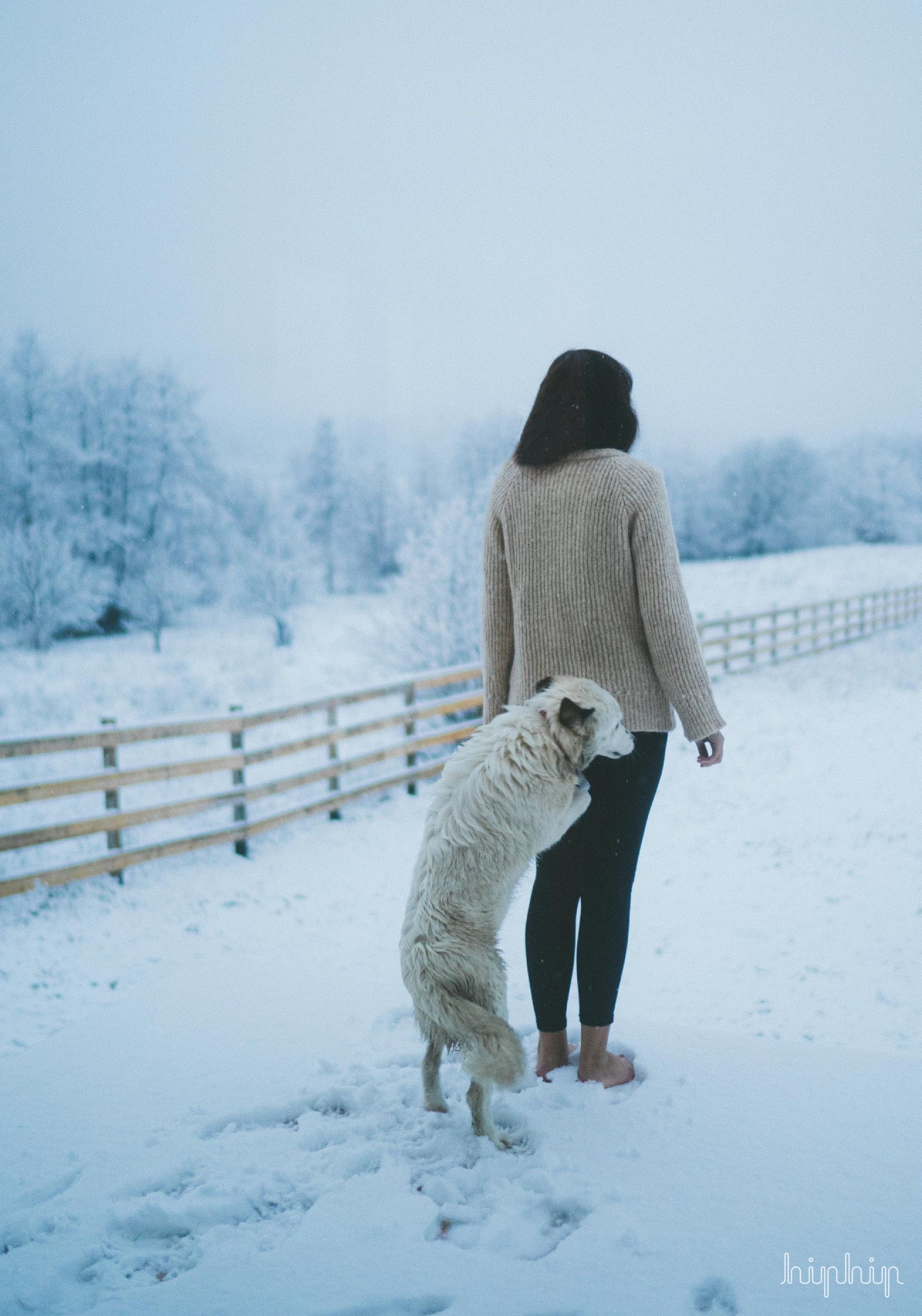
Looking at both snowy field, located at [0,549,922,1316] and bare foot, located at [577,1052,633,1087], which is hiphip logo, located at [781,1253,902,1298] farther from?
bare foot, located at [577,1052,633,1087]

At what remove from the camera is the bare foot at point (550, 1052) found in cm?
241

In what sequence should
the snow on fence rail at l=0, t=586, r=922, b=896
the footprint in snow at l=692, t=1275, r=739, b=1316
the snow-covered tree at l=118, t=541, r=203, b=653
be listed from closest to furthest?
the footprint in snow at l=692, t=1275, r=739, b=1316 < the snow on fence rail at l=0, t=586, r=922, b=896 < the snow-covered tree at l=118, t=541, r=203, b=653

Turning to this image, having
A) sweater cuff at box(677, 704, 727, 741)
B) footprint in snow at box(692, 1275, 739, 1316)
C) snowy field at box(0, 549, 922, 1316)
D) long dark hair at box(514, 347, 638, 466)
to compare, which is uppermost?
long dark hair at box(514, 347, 638, 466)

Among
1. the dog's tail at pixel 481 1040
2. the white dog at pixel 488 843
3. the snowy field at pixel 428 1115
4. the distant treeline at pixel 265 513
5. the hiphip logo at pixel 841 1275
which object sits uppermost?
the distant treeline at pixel 265 513

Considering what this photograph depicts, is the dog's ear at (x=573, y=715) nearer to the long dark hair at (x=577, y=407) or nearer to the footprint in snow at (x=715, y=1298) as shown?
the long dark hair at (x=577, y=407)

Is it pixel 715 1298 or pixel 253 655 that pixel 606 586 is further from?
pixel 253 655

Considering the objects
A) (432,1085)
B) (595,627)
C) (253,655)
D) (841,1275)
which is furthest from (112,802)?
(253,655)

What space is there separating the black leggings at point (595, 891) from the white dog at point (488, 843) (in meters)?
0.14

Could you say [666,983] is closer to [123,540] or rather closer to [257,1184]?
[257,1184]

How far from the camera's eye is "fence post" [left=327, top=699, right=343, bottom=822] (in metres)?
6.82

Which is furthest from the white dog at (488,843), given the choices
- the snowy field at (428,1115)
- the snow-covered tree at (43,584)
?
the snow-covered tree at (43,584)

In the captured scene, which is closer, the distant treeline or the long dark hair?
the long dark hair

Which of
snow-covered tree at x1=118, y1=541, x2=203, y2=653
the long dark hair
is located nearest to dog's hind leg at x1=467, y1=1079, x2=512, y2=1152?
the long dark hair

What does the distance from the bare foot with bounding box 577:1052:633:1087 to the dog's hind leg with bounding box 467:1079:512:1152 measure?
15.4 inches
